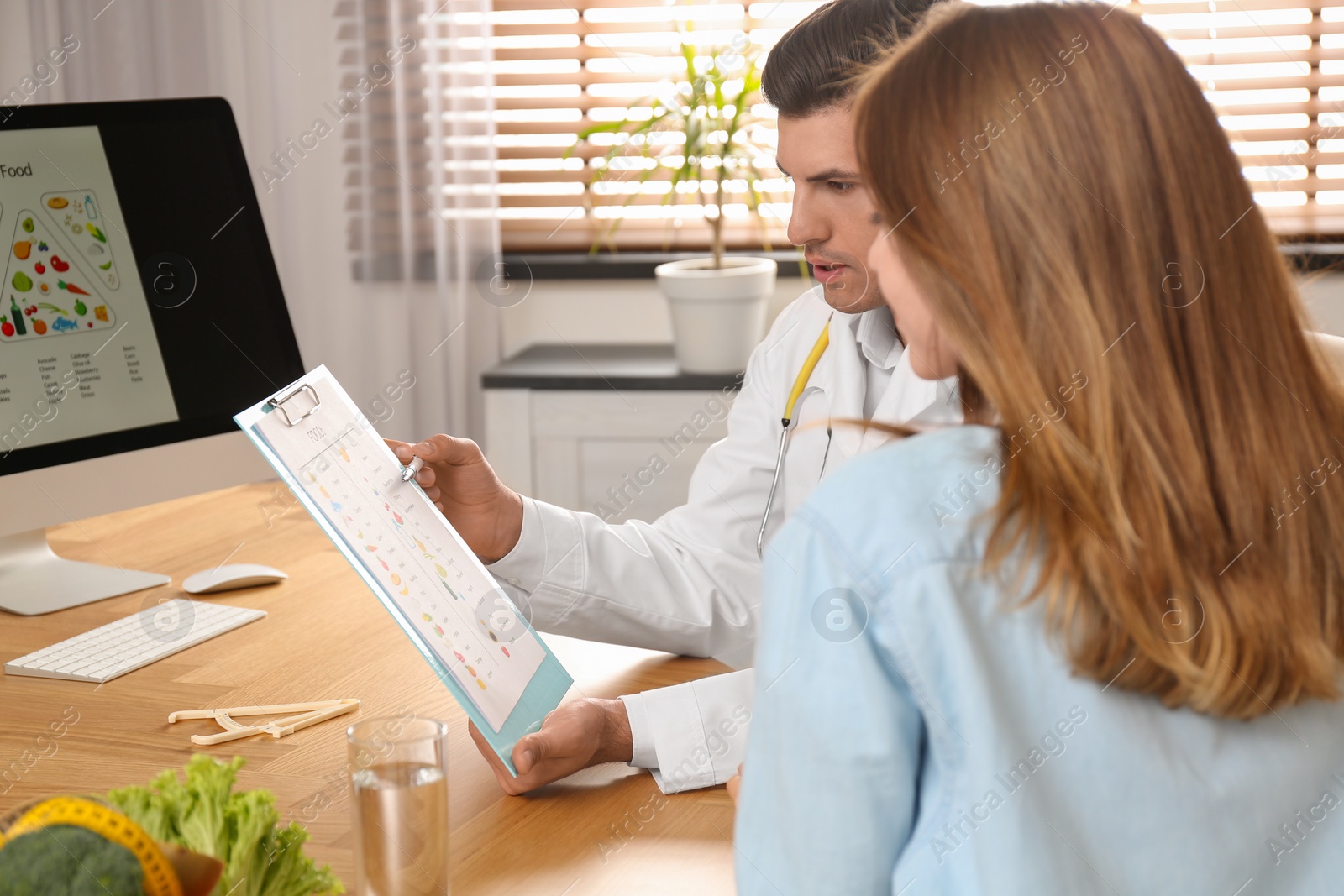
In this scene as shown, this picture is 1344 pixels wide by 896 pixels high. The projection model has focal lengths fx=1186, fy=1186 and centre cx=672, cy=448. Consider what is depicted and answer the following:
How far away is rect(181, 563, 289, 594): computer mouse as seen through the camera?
56.2 inches

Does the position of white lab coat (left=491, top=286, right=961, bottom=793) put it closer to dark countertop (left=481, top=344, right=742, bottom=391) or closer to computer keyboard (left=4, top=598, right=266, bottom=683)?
computer keyboard (left=4, top=598, right=266, bottom=683)

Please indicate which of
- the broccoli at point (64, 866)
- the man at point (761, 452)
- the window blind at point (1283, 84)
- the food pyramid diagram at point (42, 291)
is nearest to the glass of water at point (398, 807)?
the broccoli at point (64, 866)

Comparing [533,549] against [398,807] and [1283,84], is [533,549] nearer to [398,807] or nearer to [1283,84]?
[398,807]

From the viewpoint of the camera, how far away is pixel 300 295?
2.83 m

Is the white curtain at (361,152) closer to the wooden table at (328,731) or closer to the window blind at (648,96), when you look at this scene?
the window blind at (648,96)

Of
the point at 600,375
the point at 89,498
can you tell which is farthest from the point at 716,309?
the point at 89,498

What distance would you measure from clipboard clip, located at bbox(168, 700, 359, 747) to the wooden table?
0.4 inches

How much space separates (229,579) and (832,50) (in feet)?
3.18

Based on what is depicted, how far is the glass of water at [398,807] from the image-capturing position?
0.70m

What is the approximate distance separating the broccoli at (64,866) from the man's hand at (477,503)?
732 millimetres

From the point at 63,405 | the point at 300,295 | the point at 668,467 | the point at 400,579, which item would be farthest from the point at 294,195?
the point at 400,579

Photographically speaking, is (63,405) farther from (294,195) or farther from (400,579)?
(294,195)

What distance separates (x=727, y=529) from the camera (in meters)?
1.47

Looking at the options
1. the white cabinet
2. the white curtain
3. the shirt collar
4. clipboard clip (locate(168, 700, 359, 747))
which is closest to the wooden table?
clipboard clip (locate(168, 700, 359, 747))
